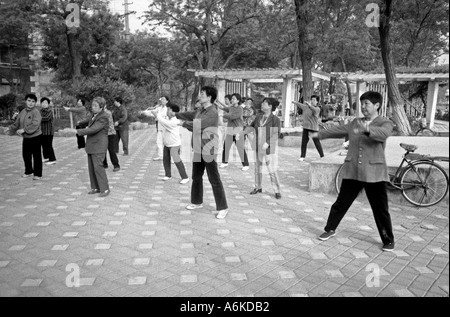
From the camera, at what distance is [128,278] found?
3467 mm

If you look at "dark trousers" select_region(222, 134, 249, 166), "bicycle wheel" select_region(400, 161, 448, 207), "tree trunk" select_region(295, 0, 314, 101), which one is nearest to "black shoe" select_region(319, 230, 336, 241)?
"bicycle wheel" select_region(400, 161, 448, 207)

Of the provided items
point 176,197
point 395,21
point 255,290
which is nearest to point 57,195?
point 176,197

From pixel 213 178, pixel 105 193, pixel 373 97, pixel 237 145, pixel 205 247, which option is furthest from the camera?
pixel 237 145

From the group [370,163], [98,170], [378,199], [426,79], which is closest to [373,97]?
[370,163]

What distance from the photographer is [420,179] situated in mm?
5547

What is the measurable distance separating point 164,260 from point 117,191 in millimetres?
3119

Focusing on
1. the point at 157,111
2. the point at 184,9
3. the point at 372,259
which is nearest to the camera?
the point at 372,259

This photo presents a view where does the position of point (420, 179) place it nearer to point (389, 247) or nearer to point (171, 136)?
point (389, 247)

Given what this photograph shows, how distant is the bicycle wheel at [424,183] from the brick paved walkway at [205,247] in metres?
0.18

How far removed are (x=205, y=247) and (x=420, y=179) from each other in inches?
129

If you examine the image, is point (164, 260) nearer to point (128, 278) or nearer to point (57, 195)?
point (128, 278)

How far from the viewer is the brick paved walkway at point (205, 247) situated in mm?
3344

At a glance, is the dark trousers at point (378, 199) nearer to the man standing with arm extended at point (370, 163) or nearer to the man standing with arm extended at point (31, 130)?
the man standing with arm extended at point (370, 163)

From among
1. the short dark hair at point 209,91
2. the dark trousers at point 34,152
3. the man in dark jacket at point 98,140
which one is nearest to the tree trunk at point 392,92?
the short dark hair at point 209,91
